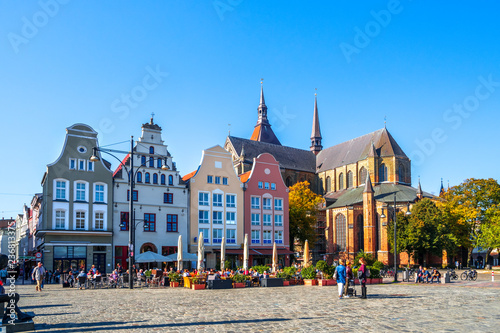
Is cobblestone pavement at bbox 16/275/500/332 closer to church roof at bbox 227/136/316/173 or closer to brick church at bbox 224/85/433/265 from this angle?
brick church at bbox 224/85/433/265

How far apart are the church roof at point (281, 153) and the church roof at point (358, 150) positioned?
2.31 m

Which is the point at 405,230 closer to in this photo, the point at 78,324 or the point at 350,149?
the point at 350,149

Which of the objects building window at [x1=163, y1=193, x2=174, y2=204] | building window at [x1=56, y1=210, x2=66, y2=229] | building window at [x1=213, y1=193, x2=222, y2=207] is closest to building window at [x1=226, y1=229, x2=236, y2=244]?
building window at [x1=213, y1=193, x2=222, y2=207]

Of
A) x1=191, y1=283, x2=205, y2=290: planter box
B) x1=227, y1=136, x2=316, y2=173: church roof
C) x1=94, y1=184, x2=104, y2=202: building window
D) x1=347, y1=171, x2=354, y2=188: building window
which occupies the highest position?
x1=227, y1=136, x2=316, y2=173: church roof

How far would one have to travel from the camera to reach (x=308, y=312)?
46.0 feet

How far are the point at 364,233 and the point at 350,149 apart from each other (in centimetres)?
2085

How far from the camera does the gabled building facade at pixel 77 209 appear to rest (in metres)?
38.2

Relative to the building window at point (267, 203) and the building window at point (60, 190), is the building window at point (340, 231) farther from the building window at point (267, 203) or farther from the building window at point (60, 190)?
the building window at point (60, 190)

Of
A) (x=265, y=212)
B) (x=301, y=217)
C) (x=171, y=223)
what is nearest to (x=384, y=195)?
(x=301, y=217)

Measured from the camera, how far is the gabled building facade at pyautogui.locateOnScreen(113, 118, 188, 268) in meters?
41.7

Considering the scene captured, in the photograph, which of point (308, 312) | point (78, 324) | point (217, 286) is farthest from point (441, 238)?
point (78, 324)

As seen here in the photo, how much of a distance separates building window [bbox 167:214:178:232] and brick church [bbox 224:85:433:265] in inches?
767

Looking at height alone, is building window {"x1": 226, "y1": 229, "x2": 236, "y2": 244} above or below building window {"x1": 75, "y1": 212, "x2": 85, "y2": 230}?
below

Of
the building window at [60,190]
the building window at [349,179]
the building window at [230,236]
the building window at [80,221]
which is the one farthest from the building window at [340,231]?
the building window at [60,190]
